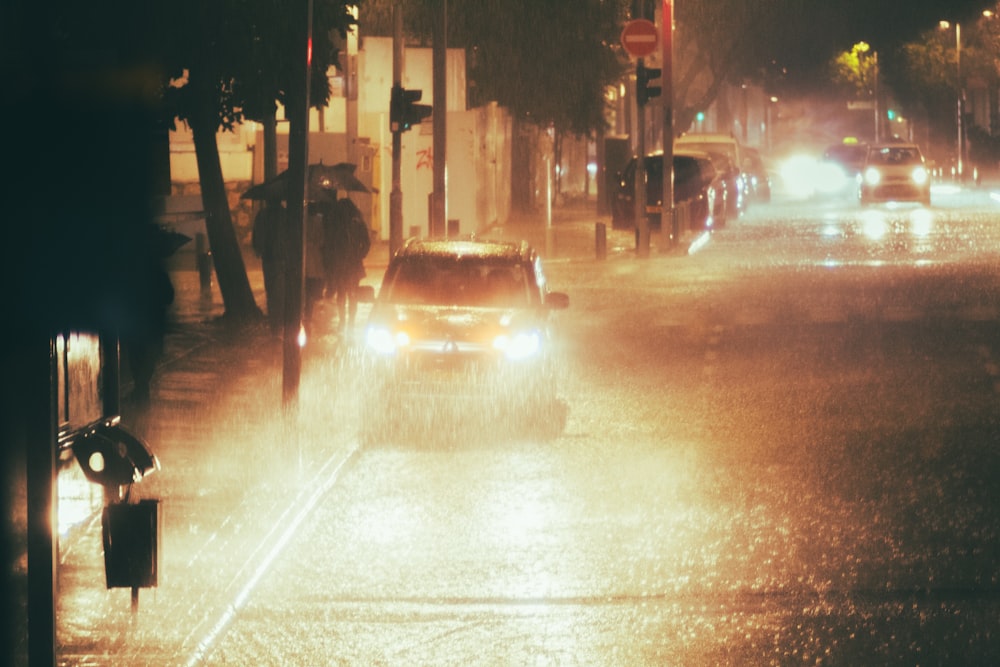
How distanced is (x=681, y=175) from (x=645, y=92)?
27.5 feet

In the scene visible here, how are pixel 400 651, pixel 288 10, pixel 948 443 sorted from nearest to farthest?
pixel 400 651 < pixel 948 443 < pixel 288 10

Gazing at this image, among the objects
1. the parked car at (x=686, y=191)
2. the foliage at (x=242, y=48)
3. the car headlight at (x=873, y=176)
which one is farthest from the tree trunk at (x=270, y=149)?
the car headlight at (x=873, y=176)

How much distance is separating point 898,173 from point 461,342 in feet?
126

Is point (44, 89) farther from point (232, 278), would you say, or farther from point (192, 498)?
point (232, 278)

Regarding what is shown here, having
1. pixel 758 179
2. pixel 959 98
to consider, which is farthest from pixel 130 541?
pixel 959 98

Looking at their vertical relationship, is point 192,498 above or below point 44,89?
below

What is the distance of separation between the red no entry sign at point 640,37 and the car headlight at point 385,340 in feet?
65.7

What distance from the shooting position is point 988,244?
34781mm

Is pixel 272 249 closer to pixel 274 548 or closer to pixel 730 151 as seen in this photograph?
pixel 274 548

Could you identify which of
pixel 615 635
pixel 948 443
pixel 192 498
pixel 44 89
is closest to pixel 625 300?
pixel 948 443

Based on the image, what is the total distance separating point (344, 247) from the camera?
20.8 meters

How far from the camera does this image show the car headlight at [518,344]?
14.0 meters

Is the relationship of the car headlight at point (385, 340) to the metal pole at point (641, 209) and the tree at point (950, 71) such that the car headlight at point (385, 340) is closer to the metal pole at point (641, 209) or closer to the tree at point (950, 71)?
the metal pole at point (641, 209)

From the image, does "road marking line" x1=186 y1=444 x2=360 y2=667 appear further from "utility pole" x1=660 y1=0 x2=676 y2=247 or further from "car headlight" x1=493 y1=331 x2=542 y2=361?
"utility pole" x1=660 y1=0 x2=676 y2=247
